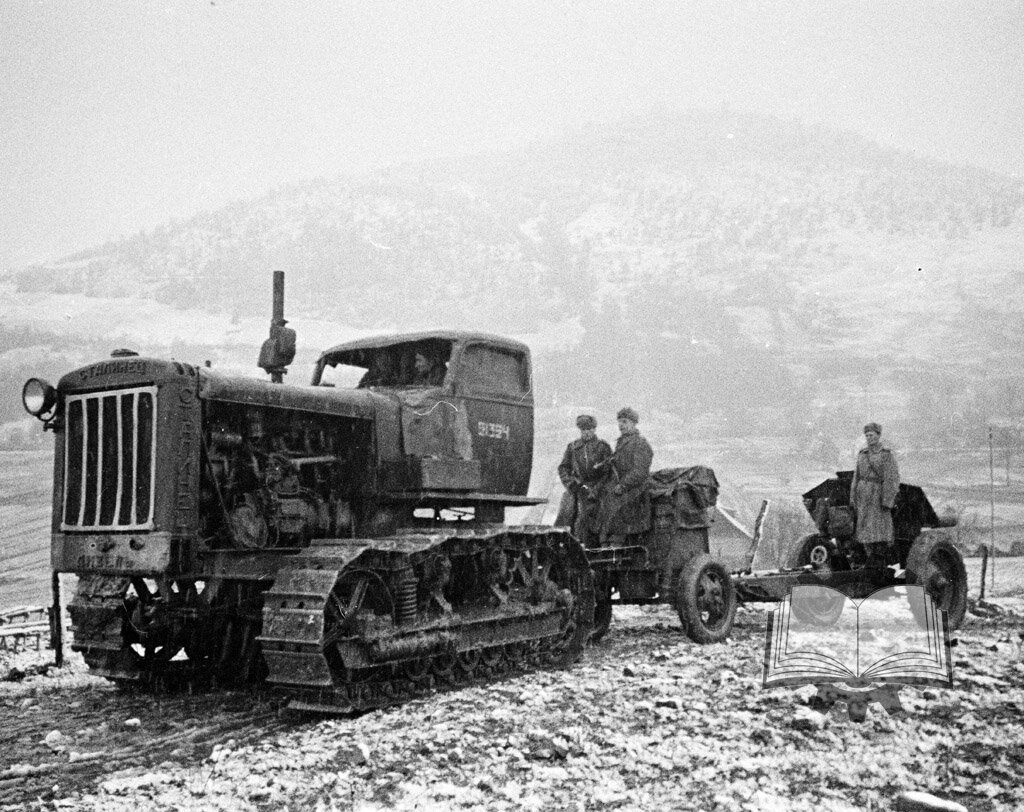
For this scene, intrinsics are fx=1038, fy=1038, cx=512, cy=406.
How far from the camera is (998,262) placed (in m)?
74.3

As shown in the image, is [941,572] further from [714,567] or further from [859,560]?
[714,567]

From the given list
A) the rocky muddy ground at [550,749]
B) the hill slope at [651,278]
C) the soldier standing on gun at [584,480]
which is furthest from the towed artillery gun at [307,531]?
the hill slope at [651,278]

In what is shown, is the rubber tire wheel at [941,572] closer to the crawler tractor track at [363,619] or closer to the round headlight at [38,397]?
the crawler tractor track at [363,619]

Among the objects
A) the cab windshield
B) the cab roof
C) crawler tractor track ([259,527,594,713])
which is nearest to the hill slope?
the cab roof

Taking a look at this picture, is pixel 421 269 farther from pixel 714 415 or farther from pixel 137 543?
pixel 137 543

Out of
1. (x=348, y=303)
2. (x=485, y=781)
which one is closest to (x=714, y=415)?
(x=348, y=303)

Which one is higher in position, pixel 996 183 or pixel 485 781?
pixel 996 183

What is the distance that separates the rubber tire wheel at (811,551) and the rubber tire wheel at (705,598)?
3.79 ft

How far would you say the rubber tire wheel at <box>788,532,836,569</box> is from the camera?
10.7 m

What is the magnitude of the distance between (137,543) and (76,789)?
212 centimetres

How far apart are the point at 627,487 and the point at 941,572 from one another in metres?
3.25

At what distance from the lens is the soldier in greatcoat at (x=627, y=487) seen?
33.1 feet

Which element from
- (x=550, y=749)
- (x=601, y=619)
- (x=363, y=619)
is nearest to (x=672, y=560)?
(x=601, y=619)

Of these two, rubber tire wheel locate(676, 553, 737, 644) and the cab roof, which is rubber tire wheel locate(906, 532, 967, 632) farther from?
the cab roof
